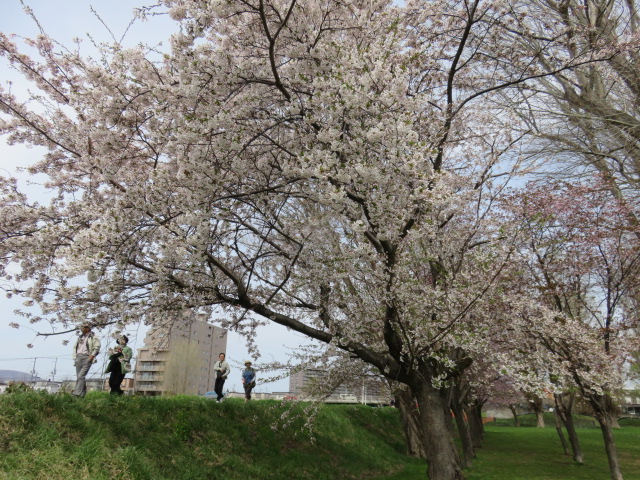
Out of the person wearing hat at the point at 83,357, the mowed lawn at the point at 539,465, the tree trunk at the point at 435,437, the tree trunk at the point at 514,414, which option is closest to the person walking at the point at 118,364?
the person wearing hat at the point at 83,357

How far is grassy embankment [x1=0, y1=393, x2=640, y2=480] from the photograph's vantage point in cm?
602

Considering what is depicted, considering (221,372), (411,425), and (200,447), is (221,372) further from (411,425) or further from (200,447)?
(411,425)

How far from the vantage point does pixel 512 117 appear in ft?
28.4

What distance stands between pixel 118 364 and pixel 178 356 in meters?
41.1

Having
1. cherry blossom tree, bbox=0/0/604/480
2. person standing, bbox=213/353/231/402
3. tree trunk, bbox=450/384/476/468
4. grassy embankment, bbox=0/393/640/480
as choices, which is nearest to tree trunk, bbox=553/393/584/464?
grassy embankment, bbox=0/393/640/480

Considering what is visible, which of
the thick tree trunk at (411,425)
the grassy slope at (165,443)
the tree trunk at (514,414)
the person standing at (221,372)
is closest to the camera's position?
the grassy slope at (165,443)

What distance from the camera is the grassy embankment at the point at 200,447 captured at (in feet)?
19.7

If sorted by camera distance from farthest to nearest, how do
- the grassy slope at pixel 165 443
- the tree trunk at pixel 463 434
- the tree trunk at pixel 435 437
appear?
the tree trunk at pixel 463 434 < the tree trunk at pixel 435 437 < the grassy slope at pixel 165 443

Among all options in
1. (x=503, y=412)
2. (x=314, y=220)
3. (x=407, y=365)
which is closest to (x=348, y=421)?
(x=407, y=365)

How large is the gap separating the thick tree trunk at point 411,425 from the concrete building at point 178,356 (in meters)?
7.52

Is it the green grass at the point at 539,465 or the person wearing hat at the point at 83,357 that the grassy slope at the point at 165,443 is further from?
the green grass at the point at 539,465

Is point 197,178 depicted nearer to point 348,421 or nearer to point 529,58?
point 529,58

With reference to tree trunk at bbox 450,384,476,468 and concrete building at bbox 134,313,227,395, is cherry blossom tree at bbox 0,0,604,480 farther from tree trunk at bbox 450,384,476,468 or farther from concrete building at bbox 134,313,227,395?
tree trunk at bbox 450,384,476,468

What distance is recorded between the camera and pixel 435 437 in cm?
809
